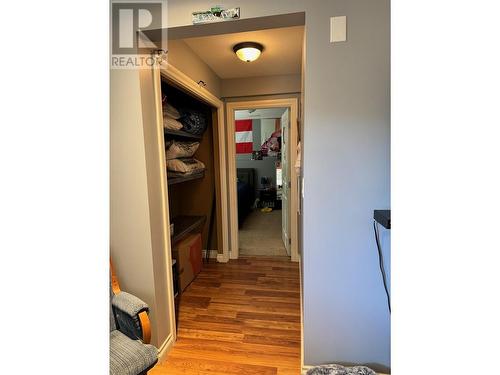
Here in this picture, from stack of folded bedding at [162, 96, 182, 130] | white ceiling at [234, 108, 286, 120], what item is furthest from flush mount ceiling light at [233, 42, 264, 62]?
white ceiling at [234, 108, 286, 120]

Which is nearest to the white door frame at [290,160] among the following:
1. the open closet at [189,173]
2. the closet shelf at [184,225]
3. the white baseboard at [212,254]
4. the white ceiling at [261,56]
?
the open closet at [189,173]

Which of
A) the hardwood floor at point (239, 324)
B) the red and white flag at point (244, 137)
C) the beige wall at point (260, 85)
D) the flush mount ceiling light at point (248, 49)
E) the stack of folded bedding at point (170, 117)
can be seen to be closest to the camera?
the hardwood floor at point (239, 324)

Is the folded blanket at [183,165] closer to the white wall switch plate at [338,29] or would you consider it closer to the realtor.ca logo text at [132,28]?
the realtor.ca logo text at [132,28]

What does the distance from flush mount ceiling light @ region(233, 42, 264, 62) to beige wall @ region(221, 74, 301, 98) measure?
2.78 feet

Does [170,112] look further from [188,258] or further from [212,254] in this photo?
[212,254]

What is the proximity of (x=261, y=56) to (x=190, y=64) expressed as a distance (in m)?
0.73

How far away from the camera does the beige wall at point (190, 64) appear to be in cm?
208

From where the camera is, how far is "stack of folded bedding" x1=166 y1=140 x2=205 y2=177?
2.68 meters

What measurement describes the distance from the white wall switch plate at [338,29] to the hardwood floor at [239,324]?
2.03 m

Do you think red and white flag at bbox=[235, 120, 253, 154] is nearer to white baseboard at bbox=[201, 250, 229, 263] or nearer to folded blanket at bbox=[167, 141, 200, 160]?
white baseboard at bbox=[201, 250, 229, 263]
